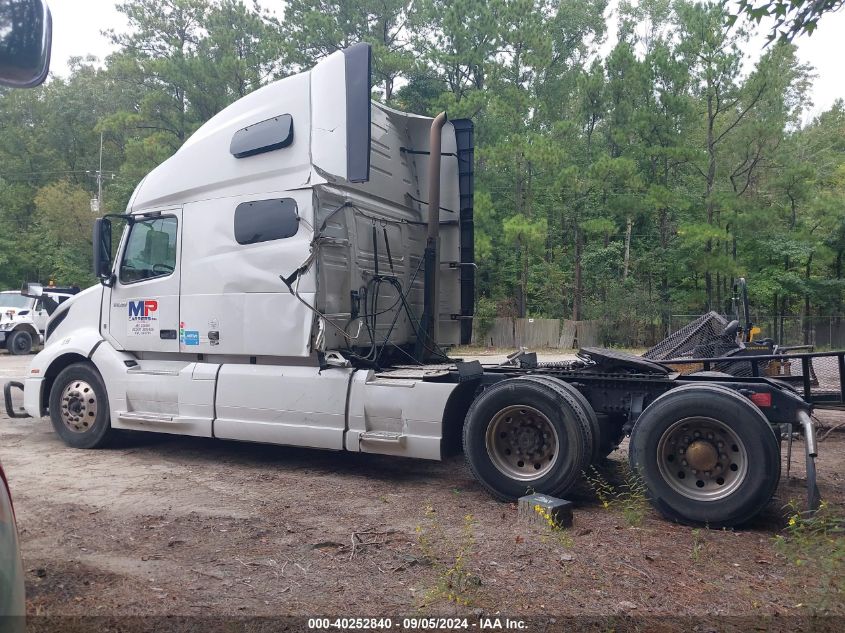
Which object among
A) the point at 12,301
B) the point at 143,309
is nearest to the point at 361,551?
the point at 143,309

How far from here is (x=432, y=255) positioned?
26.7ft

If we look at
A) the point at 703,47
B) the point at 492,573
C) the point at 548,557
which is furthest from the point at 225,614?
the point at 703,47

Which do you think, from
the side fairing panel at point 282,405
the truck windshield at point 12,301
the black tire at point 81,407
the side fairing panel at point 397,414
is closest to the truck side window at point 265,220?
the side fairing panel at point 282,405

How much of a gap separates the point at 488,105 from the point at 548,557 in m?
27.7

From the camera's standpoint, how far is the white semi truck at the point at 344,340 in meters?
5.38

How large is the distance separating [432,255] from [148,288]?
3240 mm

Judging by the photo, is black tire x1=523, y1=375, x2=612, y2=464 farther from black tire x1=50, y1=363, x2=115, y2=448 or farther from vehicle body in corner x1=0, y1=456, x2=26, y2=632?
black tire x1=50, y1=363, x2=115, y2=448

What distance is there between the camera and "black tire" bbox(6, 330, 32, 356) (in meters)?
23.0

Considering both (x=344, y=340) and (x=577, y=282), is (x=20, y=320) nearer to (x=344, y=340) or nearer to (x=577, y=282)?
(x=344, y=340)

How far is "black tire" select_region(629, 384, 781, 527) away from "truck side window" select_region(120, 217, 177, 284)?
530cm

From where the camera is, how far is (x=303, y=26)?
108ft

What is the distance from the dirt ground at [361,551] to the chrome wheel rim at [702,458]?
1.13ft

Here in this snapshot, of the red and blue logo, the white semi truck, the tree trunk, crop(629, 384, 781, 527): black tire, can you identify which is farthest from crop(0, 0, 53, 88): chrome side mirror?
the tree trunk

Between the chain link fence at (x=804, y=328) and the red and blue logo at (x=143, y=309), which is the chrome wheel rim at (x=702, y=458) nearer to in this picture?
the red and blue logo at (x=143, y=309)
